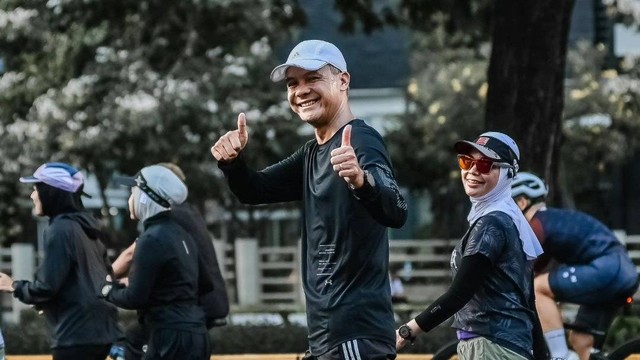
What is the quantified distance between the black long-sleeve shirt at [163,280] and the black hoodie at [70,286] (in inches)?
27.5

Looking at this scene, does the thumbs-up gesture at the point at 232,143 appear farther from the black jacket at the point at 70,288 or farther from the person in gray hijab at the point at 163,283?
the black jacket at the point at 70,288

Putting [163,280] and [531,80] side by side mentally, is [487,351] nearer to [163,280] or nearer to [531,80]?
[163,280]

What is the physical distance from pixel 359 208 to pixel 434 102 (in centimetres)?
2822

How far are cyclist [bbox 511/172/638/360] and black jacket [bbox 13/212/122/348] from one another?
2.40 m

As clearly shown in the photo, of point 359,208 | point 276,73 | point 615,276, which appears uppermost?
point 276,73

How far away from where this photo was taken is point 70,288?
331 inches

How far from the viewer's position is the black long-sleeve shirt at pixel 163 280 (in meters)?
7.52

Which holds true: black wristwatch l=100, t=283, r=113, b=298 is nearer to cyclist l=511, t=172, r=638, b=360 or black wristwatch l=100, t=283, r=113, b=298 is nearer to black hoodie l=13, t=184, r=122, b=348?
black hoodie l=13, t=184, r=122, b=348

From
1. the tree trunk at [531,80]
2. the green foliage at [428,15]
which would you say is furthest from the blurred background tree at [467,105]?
the tree trunk at [531,80]

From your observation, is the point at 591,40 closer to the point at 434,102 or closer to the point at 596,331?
the point at 434,102

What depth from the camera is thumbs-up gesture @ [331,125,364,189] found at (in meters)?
5.07

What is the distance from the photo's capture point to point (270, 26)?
977 inches

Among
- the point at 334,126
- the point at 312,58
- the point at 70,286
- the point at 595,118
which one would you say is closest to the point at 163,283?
the point at 70,286

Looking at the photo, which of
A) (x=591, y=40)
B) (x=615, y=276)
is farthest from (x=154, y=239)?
(x=591, y=40)
